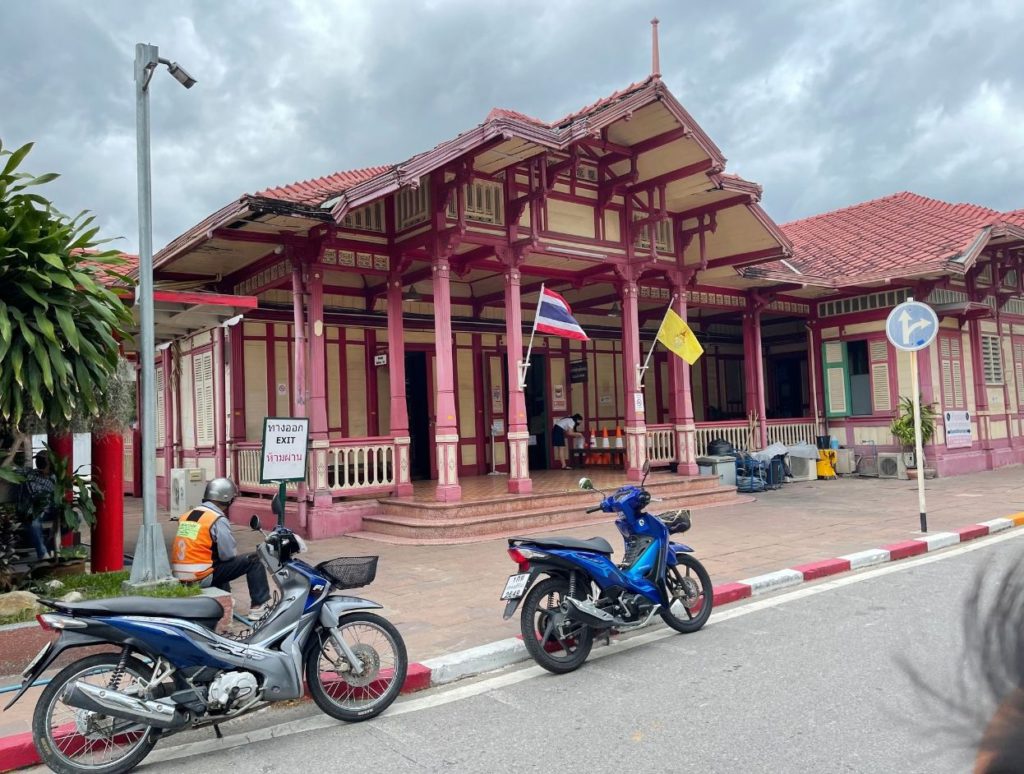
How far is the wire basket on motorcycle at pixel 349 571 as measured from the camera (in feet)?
15.5

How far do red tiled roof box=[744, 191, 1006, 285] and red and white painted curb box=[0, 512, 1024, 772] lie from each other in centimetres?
687

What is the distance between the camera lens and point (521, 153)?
11.4 meters

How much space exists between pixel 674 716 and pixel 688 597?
1.85 meters

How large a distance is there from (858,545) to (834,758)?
6019 millimetres

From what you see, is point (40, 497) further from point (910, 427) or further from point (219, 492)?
point (910, 427)

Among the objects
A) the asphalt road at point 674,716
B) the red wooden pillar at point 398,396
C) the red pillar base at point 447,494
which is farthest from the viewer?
the red wooden pillar at point 398,396

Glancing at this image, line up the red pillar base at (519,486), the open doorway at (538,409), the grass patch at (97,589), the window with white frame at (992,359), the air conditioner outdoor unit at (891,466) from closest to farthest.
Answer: the grass patch at (97,589) → the red pillar base at (519,486) → the air conditioner outdoor unit at (891,466) → the open doorway at (538,409) → the window with white frame at (992,359)

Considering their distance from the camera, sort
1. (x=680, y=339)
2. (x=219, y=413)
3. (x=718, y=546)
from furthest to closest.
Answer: (x=680, y=339)
(x=219, y=413)
(x=718, y=546)

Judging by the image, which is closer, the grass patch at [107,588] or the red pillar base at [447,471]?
the grass patch at [107,588]

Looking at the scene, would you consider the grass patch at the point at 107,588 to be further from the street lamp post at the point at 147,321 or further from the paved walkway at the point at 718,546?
the paved walkway at the point at 718,546

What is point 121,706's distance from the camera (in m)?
3.94

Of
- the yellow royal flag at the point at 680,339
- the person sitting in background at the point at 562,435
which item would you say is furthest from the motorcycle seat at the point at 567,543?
the person sitting in background at the point at 562,435

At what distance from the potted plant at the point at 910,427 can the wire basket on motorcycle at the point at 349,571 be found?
14911mm

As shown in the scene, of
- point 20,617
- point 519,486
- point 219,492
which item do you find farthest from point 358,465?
point 20,617
